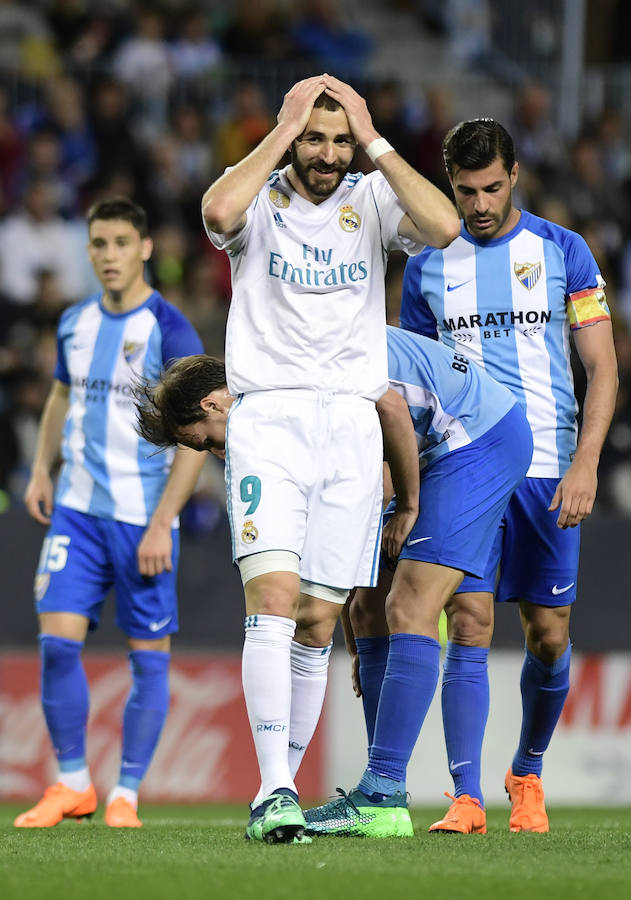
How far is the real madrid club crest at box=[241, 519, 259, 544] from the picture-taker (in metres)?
4.02

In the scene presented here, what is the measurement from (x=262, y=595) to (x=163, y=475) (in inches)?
77.2

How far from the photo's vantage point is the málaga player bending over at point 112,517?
5590 millimetres

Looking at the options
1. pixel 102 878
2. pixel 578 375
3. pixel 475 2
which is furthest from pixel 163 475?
pixel 475 2

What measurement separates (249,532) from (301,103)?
4.07ft

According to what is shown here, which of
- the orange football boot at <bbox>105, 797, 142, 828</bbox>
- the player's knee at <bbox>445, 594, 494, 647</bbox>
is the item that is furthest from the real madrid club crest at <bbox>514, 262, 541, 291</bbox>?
the orange football boot at <bbox>105, 797, 142, 828</bbox>

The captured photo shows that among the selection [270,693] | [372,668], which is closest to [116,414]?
[372,668]

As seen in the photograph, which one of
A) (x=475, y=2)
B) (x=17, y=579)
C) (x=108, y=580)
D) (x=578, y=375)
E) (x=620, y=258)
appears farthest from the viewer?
(x=475, y=2)

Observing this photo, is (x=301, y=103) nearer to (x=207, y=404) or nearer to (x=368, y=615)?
(x=207, y=404)

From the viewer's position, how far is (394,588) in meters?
4.54

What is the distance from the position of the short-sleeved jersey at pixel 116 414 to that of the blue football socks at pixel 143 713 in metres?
0.57

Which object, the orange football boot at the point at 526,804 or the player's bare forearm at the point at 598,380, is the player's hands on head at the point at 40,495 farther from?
the player's bare forearm at the point at 598,380

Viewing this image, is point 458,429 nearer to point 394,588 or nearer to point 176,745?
point 394,588

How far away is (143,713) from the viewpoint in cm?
570

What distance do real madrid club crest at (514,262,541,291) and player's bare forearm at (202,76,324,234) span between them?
3.73 feet
